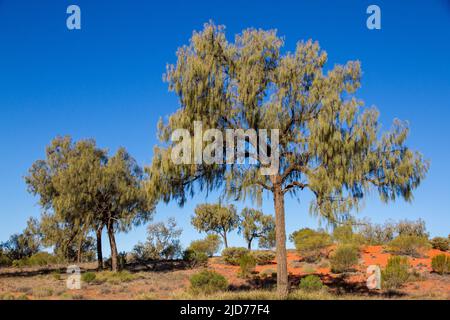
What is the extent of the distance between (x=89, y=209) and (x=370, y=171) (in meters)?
22.1

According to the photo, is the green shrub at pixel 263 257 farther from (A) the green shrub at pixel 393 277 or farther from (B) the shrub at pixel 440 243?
(B) the shrub at pixel 440 243

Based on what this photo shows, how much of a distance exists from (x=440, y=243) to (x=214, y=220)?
26.4 meters

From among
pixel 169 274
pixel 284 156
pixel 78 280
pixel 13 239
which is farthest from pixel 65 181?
pixel 13 239

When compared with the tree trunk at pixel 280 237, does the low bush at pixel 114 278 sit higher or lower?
lower

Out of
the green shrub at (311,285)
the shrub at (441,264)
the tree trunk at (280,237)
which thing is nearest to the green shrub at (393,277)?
the shrub at (441,264)

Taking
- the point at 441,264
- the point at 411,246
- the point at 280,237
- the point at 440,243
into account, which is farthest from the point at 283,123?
the point at 440,243

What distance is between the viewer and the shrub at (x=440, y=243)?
138 feet

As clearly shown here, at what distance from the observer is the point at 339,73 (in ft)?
58.9

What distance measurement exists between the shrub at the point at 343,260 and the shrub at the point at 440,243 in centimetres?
1508

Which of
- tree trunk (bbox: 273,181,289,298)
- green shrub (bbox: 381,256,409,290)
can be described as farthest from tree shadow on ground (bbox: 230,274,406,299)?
tree trunk (bbox: 273,181,289,298)

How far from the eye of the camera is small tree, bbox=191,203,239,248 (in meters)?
57.1

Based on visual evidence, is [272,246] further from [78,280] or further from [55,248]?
[78,280]

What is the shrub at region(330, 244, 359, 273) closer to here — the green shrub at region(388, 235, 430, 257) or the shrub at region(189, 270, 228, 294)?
the green shrub at region(388, 235, 430, 257)

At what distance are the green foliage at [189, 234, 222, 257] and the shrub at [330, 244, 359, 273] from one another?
23.8m
